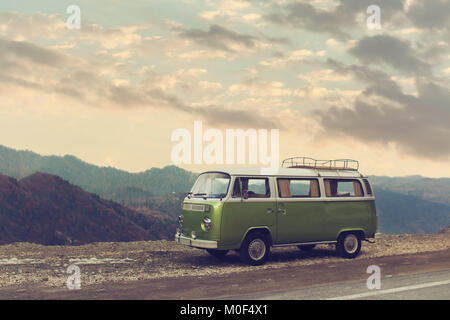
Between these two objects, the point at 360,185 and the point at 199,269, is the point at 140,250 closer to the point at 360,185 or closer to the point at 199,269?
the point at 199,269

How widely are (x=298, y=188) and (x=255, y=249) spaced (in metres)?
2.16

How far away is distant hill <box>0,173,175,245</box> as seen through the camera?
422ft

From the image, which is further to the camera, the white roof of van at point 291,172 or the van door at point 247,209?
the white roof of van at point 291,172

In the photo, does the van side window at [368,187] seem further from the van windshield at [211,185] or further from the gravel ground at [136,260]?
the van windshield at [211,185]

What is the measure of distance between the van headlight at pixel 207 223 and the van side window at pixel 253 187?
0.90m

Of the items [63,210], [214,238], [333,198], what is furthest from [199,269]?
[63,210]

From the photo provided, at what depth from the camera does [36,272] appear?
11344 millimetres

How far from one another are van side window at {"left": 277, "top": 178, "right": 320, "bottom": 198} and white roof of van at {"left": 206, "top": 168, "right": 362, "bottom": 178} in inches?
6.8

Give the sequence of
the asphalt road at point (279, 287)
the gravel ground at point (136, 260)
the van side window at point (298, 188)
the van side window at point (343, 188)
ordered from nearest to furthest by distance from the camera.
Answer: the asphalt road at point (279, 287) < the gravel ground at point (136, 260) < the van side window at point (298, 188) < the van side window at point (343, 188)

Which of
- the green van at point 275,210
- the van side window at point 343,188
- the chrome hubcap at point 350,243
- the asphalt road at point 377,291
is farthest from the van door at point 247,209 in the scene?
the asphalt road at point 377,291

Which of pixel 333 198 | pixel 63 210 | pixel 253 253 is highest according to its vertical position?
pixel 333 198

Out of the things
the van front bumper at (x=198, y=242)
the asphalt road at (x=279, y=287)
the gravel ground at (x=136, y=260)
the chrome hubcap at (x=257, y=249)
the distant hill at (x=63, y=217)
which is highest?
the van front bumper at (x=198, y=242)

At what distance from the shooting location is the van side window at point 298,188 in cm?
1278
